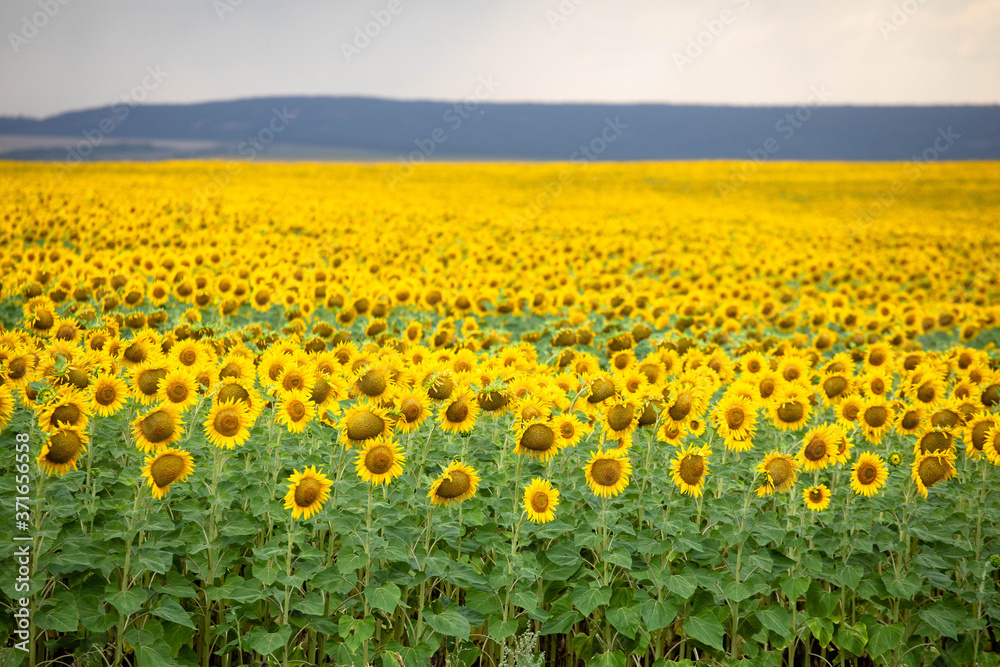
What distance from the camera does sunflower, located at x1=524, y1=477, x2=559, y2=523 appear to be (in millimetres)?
4242

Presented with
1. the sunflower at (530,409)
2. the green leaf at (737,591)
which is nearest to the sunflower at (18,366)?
the sunflower at (530,409)

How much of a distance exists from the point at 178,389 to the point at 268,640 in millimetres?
1568

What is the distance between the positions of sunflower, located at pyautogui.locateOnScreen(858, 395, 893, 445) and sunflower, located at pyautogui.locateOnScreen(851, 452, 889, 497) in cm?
59

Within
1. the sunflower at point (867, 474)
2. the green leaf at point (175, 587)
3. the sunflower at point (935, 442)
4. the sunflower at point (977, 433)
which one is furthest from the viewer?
the sunflower at point (977, 433)

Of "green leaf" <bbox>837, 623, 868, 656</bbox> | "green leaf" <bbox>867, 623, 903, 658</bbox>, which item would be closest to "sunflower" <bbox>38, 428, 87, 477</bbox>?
"green leaf" <bbox>837, 623, 868, 656</bbox>

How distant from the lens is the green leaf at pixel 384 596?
3.85 m

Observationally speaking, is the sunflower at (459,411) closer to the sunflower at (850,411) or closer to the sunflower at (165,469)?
the sunflower at (165,469)

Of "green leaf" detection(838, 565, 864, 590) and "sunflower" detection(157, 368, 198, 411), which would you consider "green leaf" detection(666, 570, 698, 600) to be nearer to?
"green leaf" detection(838, 565, 864, 590)

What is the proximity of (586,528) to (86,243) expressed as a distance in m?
14.4

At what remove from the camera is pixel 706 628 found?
4.23 metres

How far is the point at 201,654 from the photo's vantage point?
13.8ft

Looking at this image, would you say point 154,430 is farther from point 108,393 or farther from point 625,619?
point 625,619

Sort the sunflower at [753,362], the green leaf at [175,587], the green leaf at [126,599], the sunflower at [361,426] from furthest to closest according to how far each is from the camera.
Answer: the sunflower at [753,362] → the sunflower at [361,426] → the green leaf at [175,587] → the green leaf at [126,599]

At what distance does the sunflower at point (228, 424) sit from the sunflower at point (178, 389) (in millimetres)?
216
